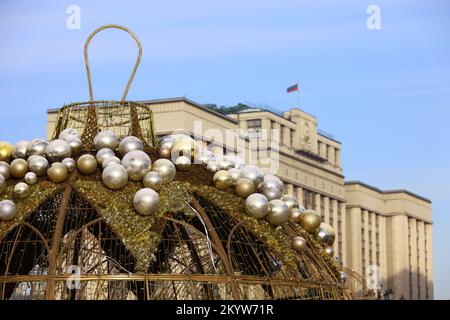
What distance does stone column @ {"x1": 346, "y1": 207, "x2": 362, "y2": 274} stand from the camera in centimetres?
9331

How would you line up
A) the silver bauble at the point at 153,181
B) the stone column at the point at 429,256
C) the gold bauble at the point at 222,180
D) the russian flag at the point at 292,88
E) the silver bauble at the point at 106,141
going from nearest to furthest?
the silver bauble at the point at 153,181 → the silver bauble at the point at 106,141 → the gold bauble at the point at 222,180 → the russian flag at the point at 292,88 → the stone column at the point at 429,256

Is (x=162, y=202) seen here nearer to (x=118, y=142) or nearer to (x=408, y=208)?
(x=118, y=142)

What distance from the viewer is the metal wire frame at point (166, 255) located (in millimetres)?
13945

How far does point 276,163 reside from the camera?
256 ft

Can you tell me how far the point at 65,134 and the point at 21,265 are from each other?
1.91 m

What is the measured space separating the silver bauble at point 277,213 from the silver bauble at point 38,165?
2.90 meters

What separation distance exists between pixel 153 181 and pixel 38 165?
1431mm

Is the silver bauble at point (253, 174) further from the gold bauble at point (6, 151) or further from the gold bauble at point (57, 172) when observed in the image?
the gold bauble at point (6, 151)

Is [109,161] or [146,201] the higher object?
[109,161]

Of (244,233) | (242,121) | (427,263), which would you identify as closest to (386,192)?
(427,263)

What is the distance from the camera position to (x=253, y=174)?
1564 centimetres

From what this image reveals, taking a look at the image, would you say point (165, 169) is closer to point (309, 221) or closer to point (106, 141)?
point (106, 141)

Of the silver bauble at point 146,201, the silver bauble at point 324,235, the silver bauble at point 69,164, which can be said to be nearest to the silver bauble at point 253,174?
the silver bauble at point 324,235

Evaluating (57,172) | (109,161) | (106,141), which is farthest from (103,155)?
(57,172)
